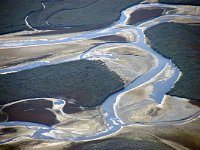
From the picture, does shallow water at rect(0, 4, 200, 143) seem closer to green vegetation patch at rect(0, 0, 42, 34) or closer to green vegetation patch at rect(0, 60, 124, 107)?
green vegetation patch at rect(0, 60, 124, 107)

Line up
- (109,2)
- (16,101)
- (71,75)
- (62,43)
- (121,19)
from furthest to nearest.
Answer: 1. (109,2)
2. (121,19)
3. (62,43)
4. (71,75)
5. (16,101)

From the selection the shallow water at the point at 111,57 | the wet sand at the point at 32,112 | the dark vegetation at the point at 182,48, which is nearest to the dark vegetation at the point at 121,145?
the shallow water at the point at 111,57

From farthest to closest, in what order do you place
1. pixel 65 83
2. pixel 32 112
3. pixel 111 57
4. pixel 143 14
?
pixel 143 14 < pixel 111 57 < pixel 65 83 < pixel 32 112

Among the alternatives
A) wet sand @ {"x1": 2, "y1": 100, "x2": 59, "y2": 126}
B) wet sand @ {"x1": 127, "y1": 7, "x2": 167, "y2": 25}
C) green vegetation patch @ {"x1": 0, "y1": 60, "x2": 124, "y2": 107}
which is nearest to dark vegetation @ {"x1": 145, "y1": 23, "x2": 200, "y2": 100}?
wet sand @ {"x1": 127, "y1": 7, "x2": 167, "y2": 25}

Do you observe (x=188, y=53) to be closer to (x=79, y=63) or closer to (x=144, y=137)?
(x=79, y=63)

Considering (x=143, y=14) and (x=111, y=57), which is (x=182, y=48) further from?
(x=143, y=14)

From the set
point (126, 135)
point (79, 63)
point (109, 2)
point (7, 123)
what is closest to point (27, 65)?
point (79, 63)

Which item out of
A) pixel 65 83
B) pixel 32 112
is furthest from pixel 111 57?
pixel 32 112
